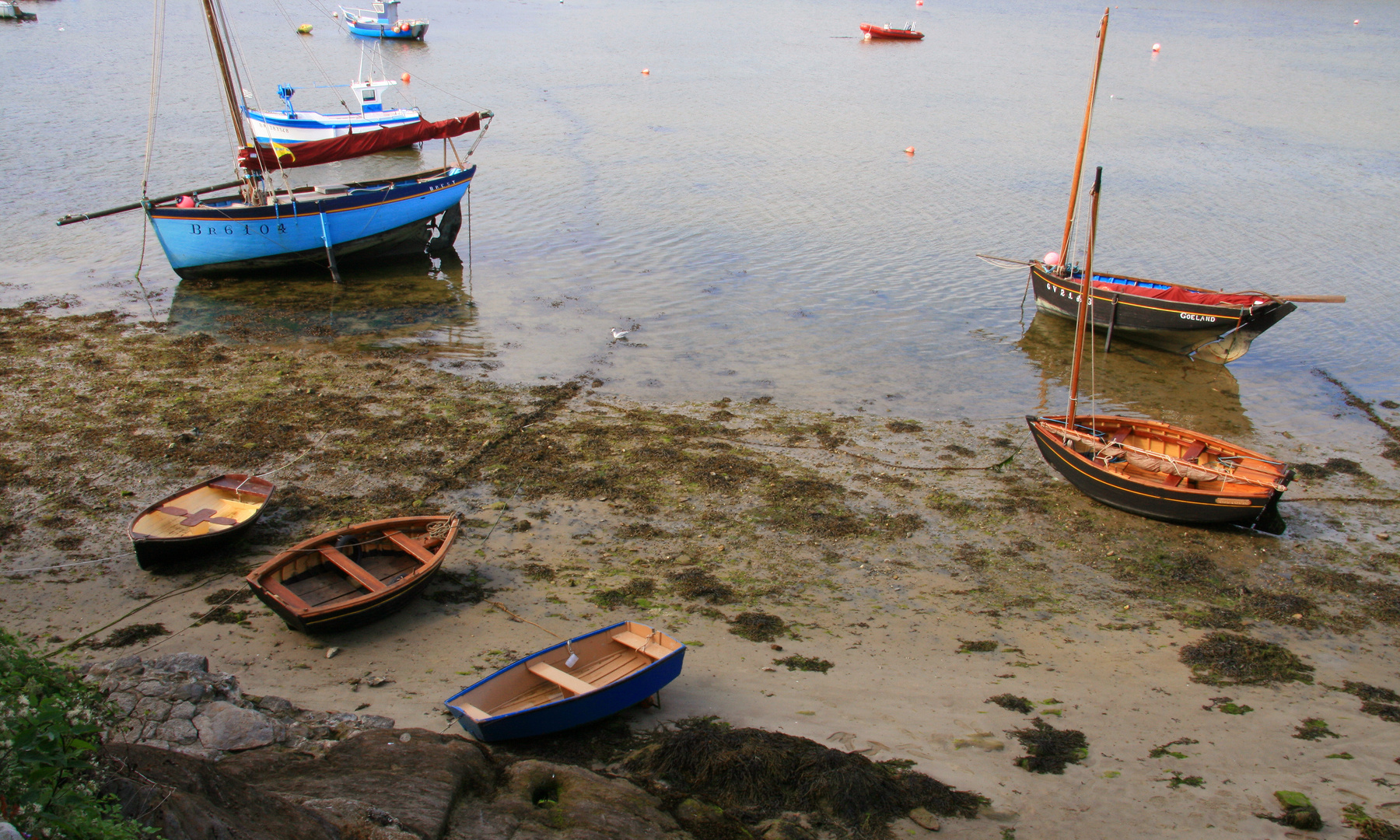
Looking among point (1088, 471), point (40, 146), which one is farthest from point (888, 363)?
point (40, 146)

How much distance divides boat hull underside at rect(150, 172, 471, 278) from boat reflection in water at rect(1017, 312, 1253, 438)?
16.7 metres

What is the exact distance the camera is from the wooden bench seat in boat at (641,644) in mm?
8797

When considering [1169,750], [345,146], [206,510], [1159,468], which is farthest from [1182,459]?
[345,146]

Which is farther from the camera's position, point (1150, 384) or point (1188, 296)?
point (1188, 296)

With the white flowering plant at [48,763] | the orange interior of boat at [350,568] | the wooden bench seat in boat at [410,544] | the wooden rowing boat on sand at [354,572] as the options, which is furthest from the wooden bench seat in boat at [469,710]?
the white flowering plant at [48,763]

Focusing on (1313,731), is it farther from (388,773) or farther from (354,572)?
(354,572)

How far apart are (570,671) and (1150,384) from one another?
616 inches

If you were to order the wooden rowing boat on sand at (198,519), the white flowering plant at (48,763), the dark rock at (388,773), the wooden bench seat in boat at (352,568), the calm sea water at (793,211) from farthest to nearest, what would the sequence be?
the calm sea water at (793,211), the wooden rowing boat on sand at (198,519), the wooden bench seat in boat at (352,568), the dark rock at (388,773), the white flowering plant at (48,763)

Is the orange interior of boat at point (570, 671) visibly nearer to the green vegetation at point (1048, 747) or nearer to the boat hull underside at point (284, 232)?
the green vegetation at point (1048, 747)

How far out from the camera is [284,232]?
21.8 metres

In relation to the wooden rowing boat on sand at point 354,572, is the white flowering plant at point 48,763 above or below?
above

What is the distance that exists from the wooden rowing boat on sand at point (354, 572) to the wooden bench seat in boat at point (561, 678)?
227 cm

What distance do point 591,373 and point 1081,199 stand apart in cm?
2126

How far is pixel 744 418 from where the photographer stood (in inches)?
640
